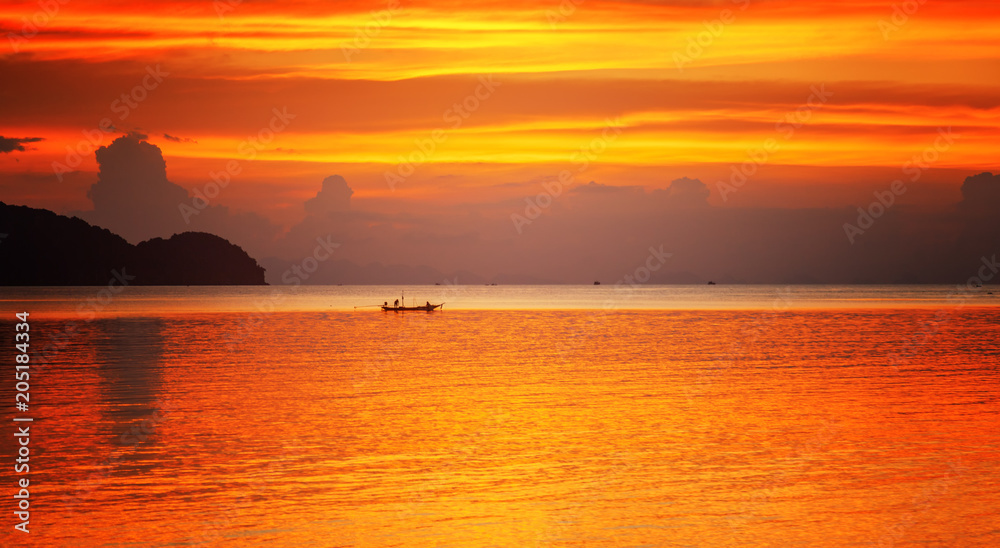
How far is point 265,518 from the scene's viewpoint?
18094 mm

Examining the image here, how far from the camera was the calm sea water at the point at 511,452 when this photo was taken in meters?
17.6

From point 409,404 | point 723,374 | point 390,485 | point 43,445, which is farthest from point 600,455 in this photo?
point 723,374

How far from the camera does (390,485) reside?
67.9ft

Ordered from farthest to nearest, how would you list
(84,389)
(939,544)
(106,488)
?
(84,389)
(106,488)
(939,544)

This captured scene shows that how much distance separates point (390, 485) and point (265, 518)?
343 centimetres

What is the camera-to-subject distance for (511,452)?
24.4 metres

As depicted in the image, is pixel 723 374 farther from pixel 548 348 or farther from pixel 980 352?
pixel 980 352

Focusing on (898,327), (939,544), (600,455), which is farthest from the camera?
(898,327)

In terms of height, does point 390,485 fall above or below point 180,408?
below

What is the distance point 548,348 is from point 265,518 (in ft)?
146

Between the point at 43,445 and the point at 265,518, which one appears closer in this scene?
the point at 265,518

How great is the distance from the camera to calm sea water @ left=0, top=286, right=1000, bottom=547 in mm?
17641

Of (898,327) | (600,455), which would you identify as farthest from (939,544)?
(898,327)

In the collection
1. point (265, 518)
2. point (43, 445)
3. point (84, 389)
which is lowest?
point (265, 518)
